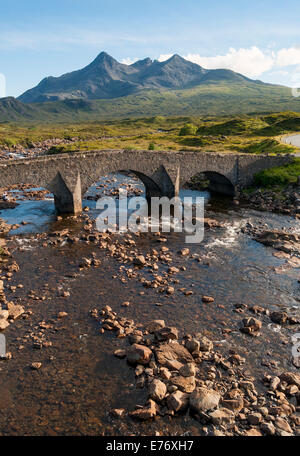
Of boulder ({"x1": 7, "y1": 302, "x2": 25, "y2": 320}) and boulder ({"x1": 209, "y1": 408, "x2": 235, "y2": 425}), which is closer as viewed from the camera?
boulder ({"x1": 209, "y1": 408, "x2": 235, "y2": 425})

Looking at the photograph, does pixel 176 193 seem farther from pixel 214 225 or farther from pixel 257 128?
pixel 257 128

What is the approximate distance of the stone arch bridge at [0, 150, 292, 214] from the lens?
103ft

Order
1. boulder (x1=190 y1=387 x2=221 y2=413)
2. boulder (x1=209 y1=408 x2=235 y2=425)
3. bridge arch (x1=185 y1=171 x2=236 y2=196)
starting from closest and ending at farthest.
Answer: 1. boulder (x1=209 y1=408 x2=235 y2=425)
2. boulder (x1=190 y1=387 x2=221 y2=413)
3. bridge arch (x1=185 y1=171 x2=236 y2=196)

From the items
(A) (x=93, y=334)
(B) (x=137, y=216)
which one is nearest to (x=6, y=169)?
(B) (x=137, y=216)

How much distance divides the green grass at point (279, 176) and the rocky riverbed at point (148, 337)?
18.6 m

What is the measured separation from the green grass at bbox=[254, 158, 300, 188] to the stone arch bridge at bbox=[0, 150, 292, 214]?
1.09 m

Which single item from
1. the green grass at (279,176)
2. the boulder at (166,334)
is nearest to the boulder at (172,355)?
the boulder at (166,334)

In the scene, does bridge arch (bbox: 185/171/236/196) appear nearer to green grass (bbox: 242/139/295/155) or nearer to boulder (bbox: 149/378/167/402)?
green grass (bbox: 242/139/295/155)

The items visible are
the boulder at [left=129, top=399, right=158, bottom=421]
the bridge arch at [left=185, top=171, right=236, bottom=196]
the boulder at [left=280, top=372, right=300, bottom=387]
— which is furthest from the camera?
the bridge arch at [left=185, top=171, right=236, bottom=196]

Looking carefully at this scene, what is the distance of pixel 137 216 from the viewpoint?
1442 inches

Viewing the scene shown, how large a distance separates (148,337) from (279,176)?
37.0 meters

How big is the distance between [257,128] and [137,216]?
75.6m

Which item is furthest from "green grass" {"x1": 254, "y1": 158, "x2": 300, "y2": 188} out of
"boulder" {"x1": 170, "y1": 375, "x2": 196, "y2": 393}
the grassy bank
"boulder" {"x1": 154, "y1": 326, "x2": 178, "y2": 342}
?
"boulder" {"x1": 170, "y1": 375, "x2": 196, "y2": 393}
